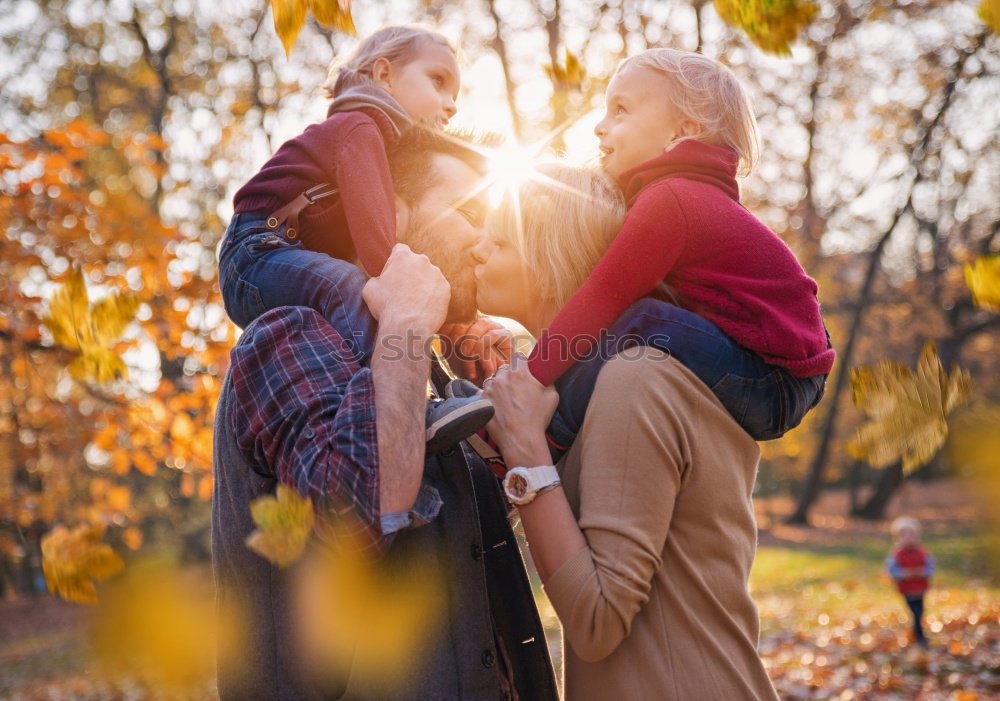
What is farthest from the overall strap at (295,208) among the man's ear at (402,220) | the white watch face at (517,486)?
the white watch face at (517,486)

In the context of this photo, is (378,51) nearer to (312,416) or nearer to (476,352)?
(476,352)

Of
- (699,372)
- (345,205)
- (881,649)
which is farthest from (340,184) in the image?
(881,649)

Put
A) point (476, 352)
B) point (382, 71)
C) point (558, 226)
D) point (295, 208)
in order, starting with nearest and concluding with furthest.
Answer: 1. point (558, 226)
2. point (295, 208)
3. point (476, 352)
4. point (382, 71)

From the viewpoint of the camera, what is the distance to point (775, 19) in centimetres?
140

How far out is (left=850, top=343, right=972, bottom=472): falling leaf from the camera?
130 centimetres

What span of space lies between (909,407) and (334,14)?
111 centimetres

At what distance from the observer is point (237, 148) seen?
13898 millimetres

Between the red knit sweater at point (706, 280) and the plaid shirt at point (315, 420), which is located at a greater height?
the red knit sweater at point (706, 280)

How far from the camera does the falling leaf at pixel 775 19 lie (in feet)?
4.58

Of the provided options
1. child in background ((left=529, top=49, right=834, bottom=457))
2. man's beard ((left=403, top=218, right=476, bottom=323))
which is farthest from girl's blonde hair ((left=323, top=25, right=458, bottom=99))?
child in background ((left=529, top=49, right=834, bottom=457))

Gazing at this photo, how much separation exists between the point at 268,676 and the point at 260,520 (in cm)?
45

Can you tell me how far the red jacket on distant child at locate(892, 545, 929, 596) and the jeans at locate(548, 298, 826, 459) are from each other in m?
8.53

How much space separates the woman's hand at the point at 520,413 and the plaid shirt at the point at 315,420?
0.23 metres

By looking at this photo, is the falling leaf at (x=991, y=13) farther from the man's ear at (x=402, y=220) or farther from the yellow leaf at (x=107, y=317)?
the yellow leaf at (x=107, y=317)
